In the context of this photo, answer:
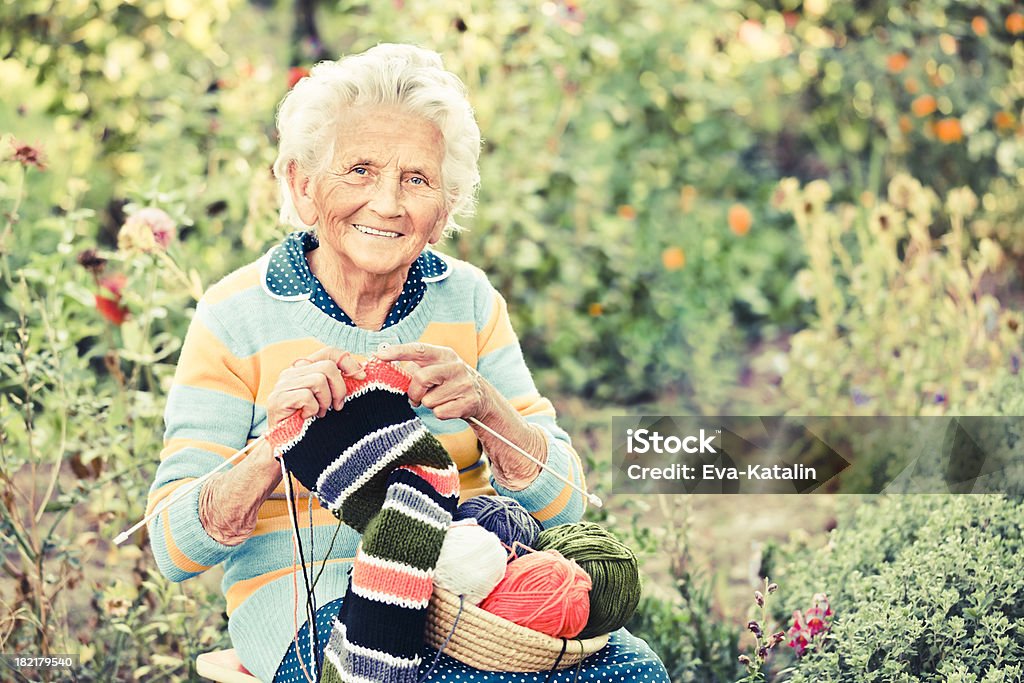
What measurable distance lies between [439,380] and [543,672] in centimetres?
45

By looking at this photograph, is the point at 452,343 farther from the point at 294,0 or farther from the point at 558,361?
the point at 294,0

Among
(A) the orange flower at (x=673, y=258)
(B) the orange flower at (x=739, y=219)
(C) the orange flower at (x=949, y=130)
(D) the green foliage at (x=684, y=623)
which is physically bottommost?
(D) the green foliage at (x=684, y=623)

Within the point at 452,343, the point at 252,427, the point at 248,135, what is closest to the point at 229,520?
the point at 252,427

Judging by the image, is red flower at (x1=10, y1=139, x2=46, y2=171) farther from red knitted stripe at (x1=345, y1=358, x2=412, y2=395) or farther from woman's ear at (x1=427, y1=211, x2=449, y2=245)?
red knitted stripe at (x1=345, y1=358, x2=412, y2=395)

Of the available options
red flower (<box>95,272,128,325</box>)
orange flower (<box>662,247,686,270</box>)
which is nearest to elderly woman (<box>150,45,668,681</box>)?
red flower (<box>95,272,128,325</box>)

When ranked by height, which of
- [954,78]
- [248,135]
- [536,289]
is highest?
[954,78]

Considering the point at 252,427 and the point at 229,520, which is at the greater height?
the point at 252,427

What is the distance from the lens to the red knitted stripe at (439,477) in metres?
1.80

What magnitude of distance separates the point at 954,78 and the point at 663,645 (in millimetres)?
2795

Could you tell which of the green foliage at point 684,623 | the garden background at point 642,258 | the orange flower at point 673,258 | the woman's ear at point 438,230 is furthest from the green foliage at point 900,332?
the woman's ear at point 438,230

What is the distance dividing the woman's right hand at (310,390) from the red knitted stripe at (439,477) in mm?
145

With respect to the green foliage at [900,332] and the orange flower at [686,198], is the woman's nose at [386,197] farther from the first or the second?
the orange flower at [686,198]

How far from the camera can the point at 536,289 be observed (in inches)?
161

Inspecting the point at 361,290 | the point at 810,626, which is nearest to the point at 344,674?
the point at 361,290
